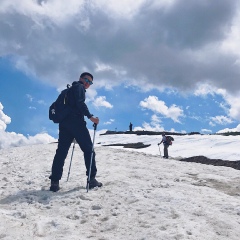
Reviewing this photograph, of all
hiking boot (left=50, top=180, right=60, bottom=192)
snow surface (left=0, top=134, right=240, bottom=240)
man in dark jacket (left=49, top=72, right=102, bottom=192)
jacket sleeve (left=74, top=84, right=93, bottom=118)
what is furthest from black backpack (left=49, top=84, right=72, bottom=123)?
snow surface (left=0, top=134, right=240, bottom=240)

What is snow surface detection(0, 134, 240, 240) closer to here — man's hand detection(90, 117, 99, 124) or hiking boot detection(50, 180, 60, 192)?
hiking boot detection(50, 180, 60, 192)

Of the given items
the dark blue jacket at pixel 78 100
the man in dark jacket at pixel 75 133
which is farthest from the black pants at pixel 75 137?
the dark blue jacket at pixel 78 100

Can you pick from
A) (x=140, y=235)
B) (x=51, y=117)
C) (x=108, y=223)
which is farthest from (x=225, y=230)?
(x=51, y=117)

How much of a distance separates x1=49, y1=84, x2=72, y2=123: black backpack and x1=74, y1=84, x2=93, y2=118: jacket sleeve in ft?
0.97

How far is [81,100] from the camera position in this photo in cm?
811

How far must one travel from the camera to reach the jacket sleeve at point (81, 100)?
8.07 m

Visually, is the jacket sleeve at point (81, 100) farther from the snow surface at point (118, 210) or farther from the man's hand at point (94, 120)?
the snow surface at point (118, 210)

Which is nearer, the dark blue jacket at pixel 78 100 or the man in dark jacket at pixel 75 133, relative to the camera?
the dark blue jacket at pixel 78 100

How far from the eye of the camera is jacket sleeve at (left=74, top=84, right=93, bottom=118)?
8070mm

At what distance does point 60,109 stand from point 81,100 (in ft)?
1.96

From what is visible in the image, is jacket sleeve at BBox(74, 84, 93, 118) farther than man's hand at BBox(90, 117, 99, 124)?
No

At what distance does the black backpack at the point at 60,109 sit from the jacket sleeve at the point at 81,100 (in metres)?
0.30

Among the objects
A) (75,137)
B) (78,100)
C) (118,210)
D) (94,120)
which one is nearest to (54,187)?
(75,137)

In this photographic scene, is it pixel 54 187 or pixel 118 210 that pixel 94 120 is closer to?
pixel 54 187
